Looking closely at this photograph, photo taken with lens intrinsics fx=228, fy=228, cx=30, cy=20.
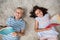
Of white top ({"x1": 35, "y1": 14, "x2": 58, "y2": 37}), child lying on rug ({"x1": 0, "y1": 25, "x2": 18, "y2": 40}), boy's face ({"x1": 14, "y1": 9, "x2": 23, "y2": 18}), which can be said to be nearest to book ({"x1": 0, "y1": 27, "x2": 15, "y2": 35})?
child lying on rug ({"x1": 0, "y1": 25, "x2": 18, "y2": 40})

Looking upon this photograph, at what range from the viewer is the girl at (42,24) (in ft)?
5.51

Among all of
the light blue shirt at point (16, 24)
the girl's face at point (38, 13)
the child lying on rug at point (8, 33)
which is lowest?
the child lying on rug at point (8, 33)

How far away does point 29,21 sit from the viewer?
5.68ft

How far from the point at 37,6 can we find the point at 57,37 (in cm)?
28

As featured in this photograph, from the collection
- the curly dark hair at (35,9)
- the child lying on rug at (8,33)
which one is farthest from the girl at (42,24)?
the child lying on rug at (8,33)

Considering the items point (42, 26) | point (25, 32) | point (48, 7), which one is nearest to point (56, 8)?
point (48, 7)

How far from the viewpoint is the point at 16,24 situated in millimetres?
1690

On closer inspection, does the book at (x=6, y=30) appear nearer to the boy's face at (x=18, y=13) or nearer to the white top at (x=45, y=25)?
the boy's face at (x=18, y=13)

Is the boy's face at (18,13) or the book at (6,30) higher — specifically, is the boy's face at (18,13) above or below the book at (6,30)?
above

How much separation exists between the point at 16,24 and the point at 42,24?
19 cm

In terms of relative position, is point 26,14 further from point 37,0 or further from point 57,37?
point 57,37

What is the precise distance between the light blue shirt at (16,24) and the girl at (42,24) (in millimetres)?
99

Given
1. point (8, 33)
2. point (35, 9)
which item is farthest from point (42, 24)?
point (8, 33)

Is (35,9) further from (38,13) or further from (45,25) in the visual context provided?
(45,25)
